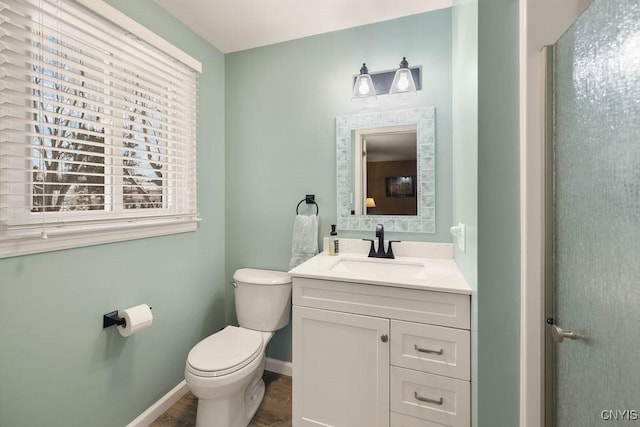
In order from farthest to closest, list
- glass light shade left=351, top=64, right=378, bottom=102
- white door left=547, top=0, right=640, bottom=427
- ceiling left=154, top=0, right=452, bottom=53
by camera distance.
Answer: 1. glass light shade left=351, top=64, right=378, bottom=102
2. ceiling left=154, top=0, right=452, bottom=53
3. white door left=547, top=0, right=640, bottom=427

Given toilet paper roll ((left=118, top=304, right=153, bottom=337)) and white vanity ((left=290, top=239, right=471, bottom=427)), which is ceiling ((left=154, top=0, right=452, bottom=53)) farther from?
toilet paper roll ((left=118, top=304, right=153, bottom=337))

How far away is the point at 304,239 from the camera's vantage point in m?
1.92

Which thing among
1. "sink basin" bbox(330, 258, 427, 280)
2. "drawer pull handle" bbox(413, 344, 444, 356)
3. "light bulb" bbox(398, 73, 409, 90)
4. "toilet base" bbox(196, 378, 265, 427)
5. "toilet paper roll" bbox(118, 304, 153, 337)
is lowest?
"toilet base" bbox(196, 378, 265, 427)

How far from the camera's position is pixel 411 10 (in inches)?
66.7

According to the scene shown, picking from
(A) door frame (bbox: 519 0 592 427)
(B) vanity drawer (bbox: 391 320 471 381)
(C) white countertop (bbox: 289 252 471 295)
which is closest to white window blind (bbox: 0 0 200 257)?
(C) white countertop (bbox: 289 252 471 295)

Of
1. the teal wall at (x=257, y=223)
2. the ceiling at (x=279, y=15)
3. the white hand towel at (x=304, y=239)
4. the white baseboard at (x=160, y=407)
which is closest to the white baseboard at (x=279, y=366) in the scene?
the teal wall at (x=257, y=223)

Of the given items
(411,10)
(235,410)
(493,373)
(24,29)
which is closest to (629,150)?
(493,373)

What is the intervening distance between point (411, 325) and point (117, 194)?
1601 millimetres

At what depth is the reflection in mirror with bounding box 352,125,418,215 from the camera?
177cm

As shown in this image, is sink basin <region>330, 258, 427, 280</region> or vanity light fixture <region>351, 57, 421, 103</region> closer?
sink basin <region>330, 258, 427, 280</region>

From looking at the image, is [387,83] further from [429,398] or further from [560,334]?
[429,398]

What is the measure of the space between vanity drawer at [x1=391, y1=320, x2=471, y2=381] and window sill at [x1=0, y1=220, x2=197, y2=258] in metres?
1.41

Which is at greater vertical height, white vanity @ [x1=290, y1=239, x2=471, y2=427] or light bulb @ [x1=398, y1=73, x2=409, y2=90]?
light bulb @ [x1=398, y1=73, x2=409, y2=90]

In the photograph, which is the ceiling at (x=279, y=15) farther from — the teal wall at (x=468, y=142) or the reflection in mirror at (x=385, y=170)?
the reflection in mirror at (x=385, y=170)
